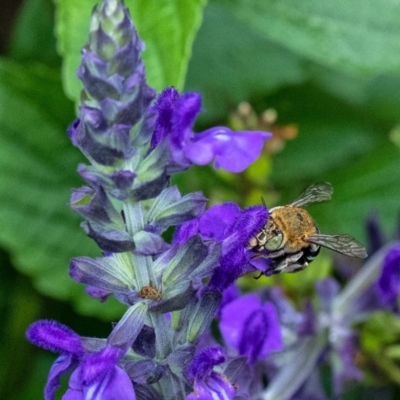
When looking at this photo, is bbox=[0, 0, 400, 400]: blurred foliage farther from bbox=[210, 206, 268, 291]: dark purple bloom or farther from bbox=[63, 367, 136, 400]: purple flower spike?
bbox=[63, 367, 136, 400]: purple flower spike

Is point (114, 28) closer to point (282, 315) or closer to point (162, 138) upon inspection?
point (162, 138)

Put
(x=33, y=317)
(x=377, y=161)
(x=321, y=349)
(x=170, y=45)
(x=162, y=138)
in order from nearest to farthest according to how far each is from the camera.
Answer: (x=162, y=138) < (x=170, y=45) < (x=321, y=349) < (x=33, y=317) < (x=377, y=161)

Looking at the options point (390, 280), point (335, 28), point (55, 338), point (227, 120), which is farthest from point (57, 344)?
point (227, 120)

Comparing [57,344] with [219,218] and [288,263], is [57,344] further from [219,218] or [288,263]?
[288,263]

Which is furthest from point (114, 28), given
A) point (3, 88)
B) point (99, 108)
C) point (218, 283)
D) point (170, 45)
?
point (3, 88)

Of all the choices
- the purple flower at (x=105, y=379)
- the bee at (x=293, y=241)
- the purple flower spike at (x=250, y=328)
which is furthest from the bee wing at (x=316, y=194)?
the purple flower at (x=105, y=379)

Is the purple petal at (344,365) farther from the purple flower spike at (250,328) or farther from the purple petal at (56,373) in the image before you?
the purple petal at (56,373)
